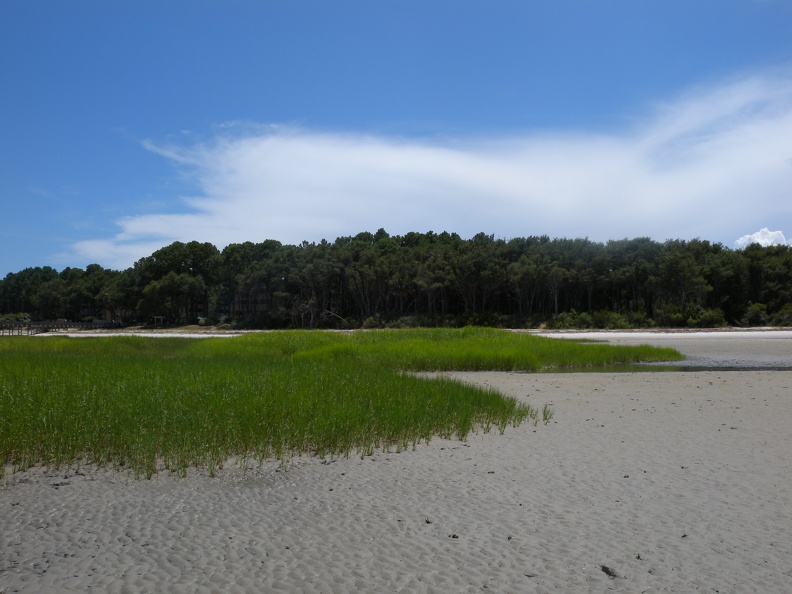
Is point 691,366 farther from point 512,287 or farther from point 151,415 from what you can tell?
point 512,287

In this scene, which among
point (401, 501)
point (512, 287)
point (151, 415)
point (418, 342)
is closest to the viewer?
point (401, 501)

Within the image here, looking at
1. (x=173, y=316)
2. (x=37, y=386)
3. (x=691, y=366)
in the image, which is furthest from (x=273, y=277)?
(x=37, y=386)

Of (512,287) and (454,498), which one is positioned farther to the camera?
(512,287)

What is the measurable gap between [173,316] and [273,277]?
70.5 ft

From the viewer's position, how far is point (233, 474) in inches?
312

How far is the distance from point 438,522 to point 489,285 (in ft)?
211

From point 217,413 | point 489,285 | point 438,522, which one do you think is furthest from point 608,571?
point 489,285

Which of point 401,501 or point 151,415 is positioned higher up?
point 151,415

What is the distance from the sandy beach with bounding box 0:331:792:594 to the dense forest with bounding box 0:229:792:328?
182 ft

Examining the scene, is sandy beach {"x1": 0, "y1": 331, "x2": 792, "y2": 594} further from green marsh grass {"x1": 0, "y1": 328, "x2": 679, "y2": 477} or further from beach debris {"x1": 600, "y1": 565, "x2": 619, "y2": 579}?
green marsh grass {"x1": 0, "y1": 328, "x2": 679, "y2": 477}

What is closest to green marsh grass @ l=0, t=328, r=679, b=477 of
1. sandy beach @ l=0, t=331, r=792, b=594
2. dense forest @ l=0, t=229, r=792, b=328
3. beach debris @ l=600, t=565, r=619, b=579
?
sandy beach @ l=0, t=331, r=792, b=594

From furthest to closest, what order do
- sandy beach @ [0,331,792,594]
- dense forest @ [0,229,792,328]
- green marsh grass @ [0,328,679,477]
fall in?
dense forest @ [0,229,792,328] → green marsh grass @ [0,328,679,477] → sandy beach @ [0,331,792,594]

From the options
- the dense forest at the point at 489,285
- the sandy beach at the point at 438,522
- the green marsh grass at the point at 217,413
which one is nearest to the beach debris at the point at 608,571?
the sandy beach at the point at 438,522

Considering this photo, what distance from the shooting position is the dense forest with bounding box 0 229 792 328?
208 ft
